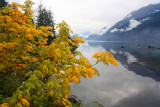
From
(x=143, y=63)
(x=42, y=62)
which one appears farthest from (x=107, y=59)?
(x=143, y=63)

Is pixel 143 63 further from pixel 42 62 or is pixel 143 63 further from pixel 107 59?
pixel 42 62

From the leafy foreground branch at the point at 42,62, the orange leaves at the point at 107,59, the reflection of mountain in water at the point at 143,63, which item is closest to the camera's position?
the leafy foreground branch at the point at 42,62

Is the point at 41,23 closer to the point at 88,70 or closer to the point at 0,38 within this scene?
the point at 0,38

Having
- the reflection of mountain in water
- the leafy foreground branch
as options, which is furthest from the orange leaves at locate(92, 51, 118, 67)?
the reflection of mountain in water

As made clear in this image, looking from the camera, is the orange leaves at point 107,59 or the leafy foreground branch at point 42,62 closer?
A: the leafy foreground branch at point 42,62

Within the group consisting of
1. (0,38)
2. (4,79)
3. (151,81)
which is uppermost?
(0,38)

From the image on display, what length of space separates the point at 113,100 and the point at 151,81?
10.6m

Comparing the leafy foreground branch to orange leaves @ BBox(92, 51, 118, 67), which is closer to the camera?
the leafy foreground branch

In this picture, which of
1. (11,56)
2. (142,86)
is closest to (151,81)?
(142,86)

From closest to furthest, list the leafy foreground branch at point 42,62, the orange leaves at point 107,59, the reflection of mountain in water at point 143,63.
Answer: the leafy foreground branch at point 42,62 < the orange leaves at point 107,59 < the reflection of mountain in water at point 143,63

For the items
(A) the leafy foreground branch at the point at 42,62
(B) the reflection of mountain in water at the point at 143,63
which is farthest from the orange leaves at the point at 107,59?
(B) the reflection of mountain in water at the point at 143,63

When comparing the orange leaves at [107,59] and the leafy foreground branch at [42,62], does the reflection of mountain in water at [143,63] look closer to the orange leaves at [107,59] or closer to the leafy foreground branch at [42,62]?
the orange leaves at [107,59]

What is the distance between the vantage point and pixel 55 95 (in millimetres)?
4035

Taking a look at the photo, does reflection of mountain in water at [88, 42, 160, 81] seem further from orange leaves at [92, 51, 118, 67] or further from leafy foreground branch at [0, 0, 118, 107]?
leafy foreground branch at [0, 0, 118, 107]
